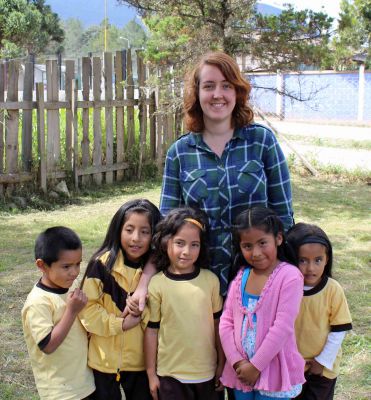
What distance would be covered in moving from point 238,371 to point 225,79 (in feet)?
3.67

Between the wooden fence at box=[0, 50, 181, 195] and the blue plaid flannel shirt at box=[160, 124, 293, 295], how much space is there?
Result: 5.62 meters

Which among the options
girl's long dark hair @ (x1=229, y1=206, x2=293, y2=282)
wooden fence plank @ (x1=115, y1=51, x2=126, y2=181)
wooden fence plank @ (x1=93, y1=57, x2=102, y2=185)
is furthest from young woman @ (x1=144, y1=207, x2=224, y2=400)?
wooden fence plank @ (x1=115, y1=51, x2=126, y2=181)

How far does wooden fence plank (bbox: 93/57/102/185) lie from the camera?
8.62 meters

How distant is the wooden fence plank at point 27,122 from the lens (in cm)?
775

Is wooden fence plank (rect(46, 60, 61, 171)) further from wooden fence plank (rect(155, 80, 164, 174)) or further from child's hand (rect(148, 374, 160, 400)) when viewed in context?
child's hand (rect(148, 374, 160, 400))

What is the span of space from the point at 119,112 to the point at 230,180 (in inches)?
269

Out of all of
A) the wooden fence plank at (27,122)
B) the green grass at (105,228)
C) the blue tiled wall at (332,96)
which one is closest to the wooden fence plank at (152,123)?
the green grass at (105,228)

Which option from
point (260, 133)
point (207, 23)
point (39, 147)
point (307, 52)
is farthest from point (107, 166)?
point (260, 133)

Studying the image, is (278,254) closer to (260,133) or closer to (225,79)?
(260,133)

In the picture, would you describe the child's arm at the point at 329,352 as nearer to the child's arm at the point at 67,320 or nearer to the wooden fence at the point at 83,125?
the child's arm at the point at 67,320

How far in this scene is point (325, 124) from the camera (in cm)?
2389

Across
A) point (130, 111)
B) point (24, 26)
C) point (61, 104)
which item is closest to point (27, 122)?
point (61, 104)

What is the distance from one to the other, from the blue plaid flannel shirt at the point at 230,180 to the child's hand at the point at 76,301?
1.81ft

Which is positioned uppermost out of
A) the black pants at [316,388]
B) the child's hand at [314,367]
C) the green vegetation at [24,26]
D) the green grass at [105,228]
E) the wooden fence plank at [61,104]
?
the green vegetation at [24,26]
